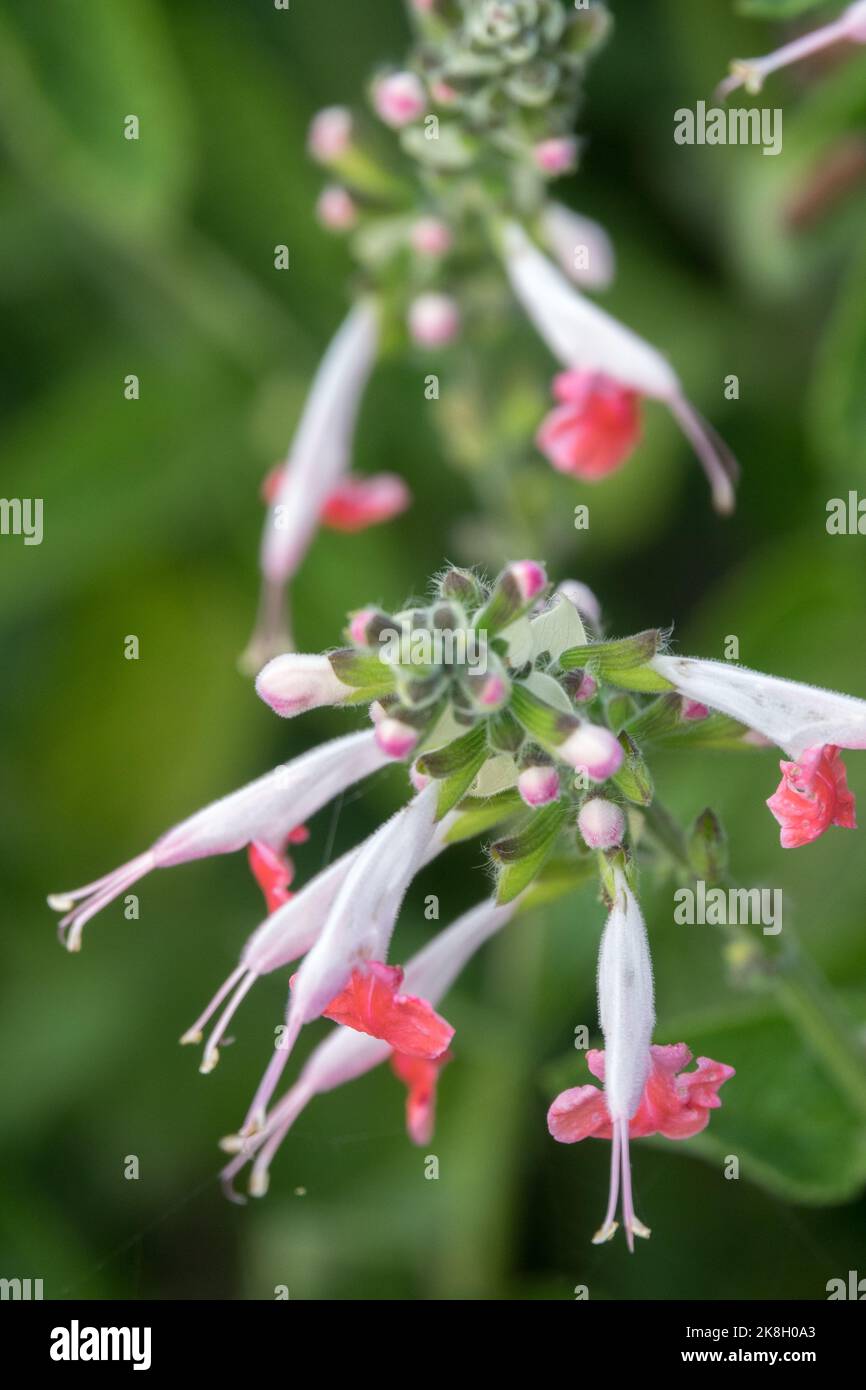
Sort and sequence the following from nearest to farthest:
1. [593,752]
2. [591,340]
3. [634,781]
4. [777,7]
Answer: [593,752] → [634,781] → [777,7] → [591,340]

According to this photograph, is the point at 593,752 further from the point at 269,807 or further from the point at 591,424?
the point at 591,424

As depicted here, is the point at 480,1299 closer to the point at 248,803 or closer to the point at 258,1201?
the point at 258,1201

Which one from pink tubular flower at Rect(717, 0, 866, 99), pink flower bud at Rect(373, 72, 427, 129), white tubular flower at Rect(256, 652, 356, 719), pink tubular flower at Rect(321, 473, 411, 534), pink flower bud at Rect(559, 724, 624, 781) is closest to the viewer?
pink flower bud at Rect(559, 724, 624, 781)

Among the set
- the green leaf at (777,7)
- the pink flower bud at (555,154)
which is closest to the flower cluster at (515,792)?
the green leaf at (777,7)

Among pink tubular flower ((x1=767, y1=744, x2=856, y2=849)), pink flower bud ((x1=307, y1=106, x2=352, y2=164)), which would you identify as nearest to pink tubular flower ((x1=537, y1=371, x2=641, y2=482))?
pink flower bud ((x1=307, y1=106, x2=352, y2=164))

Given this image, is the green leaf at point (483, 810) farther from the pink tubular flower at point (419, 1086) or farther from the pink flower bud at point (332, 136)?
the pink flower bud at point (332, 136)

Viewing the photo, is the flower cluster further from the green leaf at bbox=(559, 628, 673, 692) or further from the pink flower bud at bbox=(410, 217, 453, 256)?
the pink flower bud at bbox=(410, 217, 453, 256)

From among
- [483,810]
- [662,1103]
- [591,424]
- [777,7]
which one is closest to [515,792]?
[483,810]
